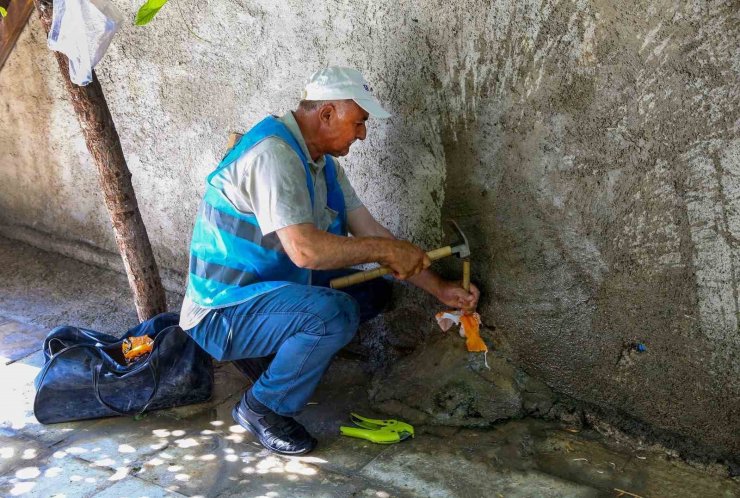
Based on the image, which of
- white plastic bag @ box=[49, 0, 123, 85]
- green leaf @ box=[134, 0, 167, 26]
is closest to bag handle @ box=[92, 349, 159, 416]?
white plastic bag @ box=[49, 0, 123, 85]

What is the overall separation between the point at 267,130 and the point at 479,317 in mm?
1274

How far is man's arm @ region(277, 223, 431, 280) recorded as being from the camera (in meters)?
3.20

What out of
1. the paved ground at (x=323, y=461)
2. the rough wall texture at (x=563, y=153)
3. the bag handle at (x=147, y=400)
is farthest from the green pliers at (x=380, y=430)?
the bag handle at (x=147, y=400)

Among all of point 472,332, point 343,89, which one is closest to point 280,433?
point 472,332

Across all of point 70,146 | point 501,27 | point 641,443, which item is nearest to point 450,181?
point 501,27

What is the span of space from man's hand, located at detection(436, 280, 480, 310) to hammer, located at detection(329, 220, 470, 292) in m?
0.03

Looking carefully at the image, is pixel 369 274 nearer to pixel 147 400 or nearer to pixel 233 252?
pixel 233 252

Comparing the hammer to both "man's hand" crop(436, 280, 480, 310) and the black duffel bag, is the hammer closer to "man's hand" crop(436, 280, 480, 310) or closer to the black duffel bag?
"man's hand" crop(436, 280, 480, 310)

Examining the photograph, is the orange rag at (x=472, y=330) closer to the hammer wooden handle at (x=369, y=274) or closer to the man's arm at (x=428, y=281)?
the man's arm at (x=428, y=281)

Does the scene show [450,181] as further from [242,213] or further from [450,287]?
[242,213]

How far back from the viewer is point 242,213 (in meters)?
3.38

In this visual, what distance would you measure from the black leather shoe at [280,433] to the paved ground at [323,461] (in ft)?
0.15

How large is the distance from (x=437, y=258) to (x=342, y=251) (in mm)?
456

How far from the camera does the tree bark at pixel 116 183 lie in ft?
12.4
